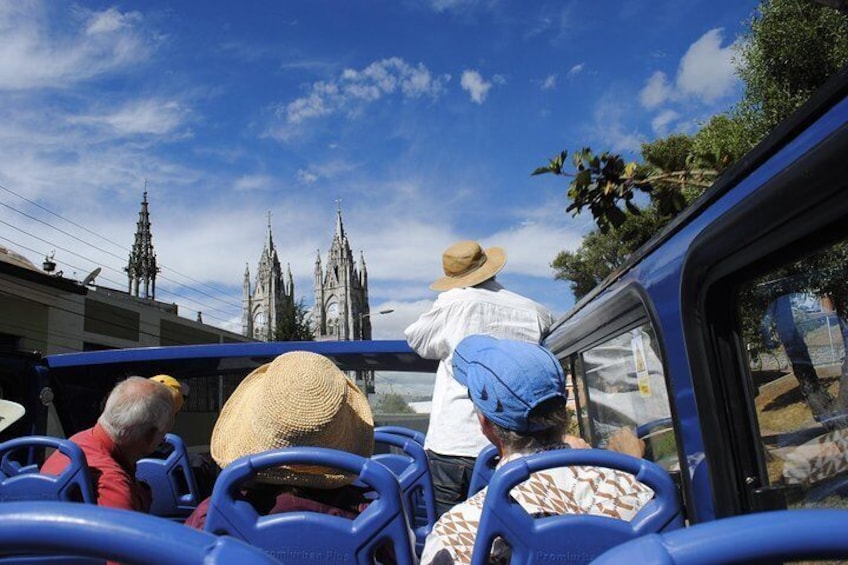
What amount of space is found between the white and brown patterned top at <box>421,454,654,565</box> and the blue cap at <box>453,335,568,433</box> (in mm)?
116

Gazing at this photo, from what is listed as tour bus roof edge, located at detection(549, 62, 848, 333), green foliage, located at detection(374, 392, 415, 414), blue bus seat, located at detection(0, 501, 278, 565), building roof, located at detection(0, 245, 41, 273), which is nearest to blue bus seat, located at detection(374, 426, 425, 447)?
tour bus roof edge, located at detection(549, 62, 848, 333)

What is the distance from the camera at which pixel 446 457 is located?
342 cm

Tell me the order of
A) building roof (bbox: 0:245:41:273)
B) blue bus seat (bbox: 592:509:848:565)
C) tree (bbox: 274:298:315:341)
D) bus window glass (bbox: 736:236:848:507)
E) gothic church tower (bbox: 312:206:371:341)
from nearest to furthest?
blue bus seat (bbox: 592:509:848:565) → bus window glass (bbox: 736:236:848:507) → building roof (bbox: 0:245:41:273) → tree (bbox: 274:298:315:341) → gothic church tower (bbox: 312:206:371:341)

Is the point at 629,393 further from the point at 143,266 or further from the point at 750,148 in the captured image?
the point at 143,266

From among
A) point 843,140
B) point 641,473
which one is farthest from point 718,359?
point 843,140

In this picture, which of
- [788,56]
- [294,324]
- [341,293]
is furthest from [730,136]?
[341,293]

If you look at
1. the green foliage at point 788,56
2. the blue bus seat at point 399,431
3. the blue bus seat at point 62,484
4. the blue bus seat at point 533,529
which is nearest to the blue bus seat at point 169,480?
the blue bus seat at point 399,431

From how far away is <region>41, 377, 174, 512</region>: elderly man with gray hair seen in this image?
9.38ft

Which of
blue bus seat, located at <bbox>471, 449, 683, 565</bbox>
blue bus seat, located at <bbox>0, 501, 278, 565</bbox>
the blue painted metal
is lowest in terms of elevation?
blue bus seat, located at <bbox>471, 449, 683, 565</bbox>

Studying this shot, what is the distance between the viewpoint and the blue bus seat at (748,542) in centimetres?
57

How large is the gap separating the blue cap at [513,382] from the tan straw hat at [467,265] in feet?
5.38

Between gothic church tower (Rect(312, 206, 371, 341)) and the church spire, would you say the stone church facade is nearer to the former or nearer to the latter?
gothic church tower (Rect(312, 206, 371, 341))

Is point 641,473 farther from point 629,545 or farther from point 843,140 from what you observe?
point 629,545

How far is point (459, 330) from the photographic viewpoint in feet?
11.5
